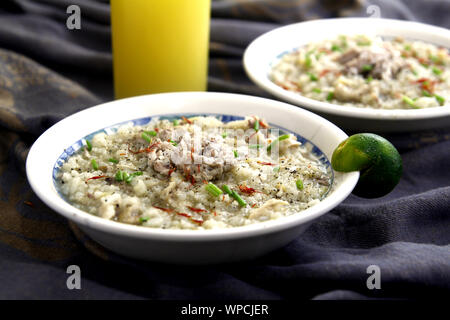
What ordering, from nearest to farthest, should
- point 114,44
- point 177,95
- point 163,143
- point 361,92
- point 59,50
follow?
point 163,143, point 177,95, point 361,92, point 114,44, point 59,50

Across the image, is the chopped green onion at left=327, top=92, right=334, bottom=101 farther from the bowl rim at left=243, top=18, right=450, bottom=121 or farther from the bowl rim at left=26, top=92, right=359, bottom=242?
the bowl rim at left=26, top=92, right=359, bottom=242

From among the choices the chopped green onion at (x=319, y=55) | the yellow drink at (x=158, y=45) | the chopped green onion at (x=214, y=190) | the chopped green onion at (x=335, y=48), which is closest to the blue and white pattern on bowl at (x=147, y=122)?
the chopped green onion at (x=214, y=190)

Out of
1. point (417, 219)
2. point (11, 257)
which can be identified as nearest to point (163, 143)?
point (11, 257)

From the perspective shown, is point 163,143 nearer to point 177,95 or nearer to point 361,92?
point 177,95

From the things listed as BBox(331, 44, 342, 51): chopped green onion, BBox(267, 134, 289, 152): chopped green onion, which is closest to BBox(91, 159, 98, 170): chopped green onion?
BBox(267, 134, 289, 152): chopped green onion

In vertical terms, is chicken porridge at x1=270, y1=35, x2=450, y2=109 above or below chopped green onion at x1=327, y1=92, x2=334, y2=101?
above

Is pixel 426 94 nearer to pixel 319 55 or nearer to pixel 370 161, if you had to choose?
pixel 319 55
